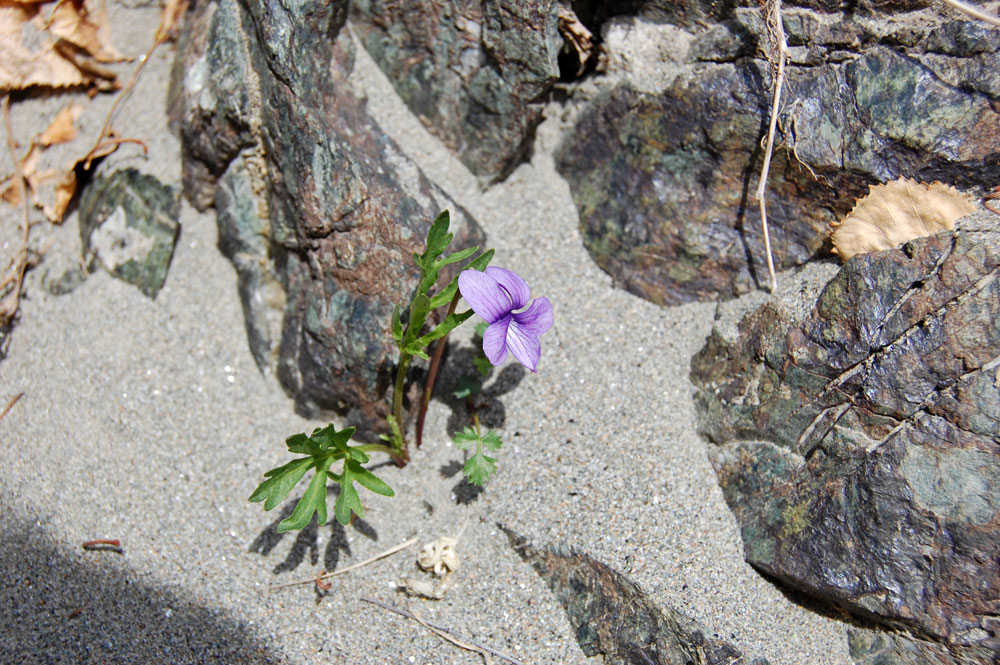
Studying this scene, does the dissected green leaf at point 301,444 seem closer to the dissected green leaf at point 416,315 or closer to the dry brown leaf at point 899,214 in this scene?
the dissected green leaf at point 416,315

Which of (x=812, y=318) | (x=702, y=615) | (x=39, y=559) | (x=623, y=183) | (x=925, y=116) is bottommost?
(x=702, y=615)

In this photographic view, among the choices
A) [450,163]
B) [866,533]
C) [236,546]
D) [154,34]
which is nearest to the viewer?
[866,533]

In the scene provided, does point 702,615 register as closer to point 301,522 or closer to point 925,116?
A: point 301,522

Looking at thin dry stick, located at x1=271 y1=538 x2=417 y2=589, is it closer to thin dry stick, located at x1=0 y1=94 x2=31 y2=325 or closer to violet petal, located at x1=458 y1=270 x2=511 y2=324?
violet petal, located at x1=458 y1=270 x2=511 y2=324

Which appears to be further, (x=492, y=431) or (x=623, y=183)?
(x=623, y=183)

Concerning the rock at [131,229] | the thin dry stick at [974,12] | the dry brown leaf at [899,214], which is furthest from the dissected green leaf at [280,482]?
the thin dry stick at [974,12]

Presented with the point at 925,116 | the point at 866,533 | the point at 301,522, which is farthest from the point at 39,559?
the point at 925,116

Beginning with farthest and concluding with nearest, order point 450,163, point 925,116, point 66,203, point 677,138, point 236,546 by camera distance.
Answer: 1. point 66,203
2. point 450,163
3. point 677,138
4. point 236,546
5. point 925,116
